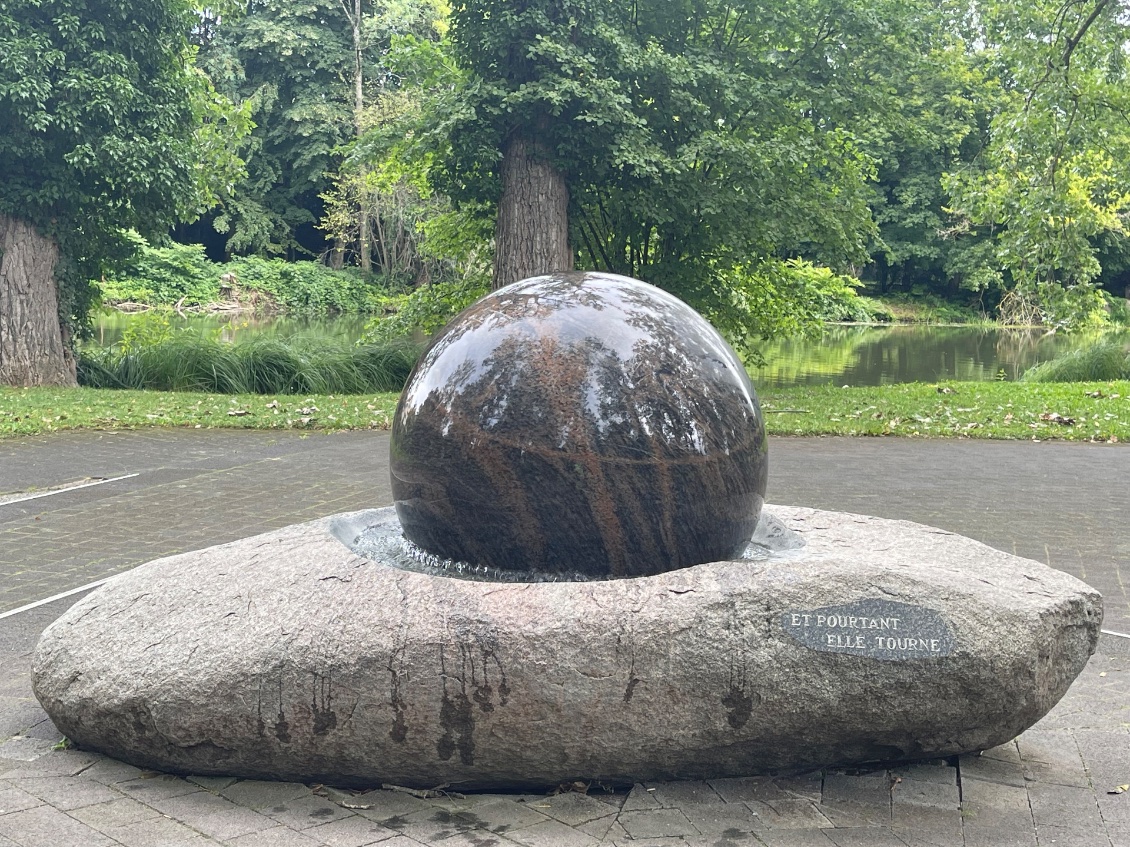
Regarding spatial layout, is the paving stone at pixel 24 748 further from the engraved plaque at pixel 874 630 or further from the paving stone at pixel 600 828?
the engraved plaque at pixel 874 630

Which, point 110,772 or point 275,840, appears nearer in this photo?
point 275,840

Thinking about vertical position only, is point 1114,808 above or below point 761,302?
below

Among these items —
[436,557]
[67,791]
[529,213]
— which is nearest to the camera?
[67,791]

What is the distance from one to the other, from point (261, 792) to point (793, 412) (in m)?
12.2

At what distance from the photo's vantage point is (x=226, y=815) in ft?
12.3

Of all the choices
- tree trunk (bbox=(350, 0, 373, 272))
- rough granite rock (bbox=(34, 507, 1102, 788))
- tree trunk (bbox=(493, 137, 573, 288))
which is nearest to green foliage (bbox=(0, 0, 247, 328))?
tree trunk (bbox=(493, 137, 573, 288))

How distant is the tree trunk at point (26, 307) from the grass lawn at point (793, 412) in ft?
2.73

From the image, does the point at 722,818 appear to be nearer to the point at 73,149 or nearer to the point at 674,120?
the point at 674,120

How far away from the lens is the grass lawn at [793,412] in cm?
1373

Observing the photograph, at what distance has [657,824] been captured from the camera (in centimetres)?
367

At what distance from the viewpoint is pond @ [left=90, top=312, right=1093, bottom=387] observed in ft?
78.9

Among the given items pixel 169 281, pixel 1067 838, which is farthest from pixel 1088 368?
pixel 169 281

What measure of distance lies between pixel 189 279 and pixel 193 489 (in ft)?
122

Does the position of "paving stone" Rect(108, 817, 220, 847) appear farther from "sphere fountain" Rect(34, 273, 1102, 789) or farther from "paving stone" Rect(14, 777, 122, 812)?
"sphere fountain" Rect(34, 273, 1102, 789)
